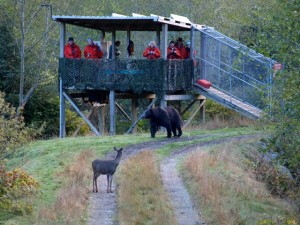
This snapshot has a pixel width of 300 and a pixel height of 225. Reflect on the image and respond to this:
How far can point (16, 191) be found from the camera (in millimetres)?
15414

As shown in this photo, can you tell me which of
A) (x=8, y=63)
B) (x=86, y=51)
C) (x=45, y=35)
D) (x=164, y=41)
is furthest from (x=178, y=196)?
(x=45, y=35)

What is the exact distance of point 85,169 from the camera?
18969 mm

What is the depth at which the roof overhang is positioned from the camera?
96.3 ft

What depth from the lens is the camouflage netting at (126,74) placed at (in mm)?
30672

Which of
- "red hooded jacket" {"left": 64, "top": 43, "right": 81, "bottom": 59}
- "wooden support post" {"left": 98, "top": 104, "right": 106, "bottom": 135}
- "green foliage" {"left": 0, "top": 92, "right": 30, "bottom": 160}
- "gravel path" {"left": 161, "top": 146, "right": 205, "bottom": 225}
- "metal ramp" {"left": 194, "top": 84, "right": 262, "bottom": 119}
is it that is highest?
"green foliage" {"left": 0, "top": 92, "right": 30, "bottom": 160}

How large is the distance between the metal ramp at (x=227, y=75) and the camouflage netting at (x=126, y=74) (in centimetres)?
130

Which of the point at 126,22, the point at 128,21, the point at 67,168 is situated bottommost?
the point at 67,168

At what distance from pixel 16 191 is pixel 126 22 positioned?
16948 millimetres

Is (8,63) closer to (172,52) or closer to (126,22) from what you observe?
(126,22)

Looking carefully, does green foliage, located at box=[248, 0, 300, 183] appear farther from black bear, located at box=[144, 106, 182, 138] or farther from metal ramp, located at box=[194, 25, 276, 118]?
metal ramp, located at box=[194, 25, 276, 118]

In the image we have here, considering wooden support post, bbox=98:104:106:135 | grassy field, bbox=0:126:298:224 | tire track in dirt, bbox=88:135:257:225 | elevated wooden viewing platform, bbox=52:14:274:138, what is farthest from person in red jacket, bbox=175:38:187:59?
tire track in dirt, bbox=88:135:257:225

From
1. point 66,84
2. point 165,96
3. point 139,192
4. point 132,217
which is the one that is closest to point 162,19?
point 165,96

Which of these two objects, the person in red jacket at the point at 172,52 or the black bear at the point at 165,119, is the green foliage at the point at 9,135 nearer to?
the black bear at the point at 165,119

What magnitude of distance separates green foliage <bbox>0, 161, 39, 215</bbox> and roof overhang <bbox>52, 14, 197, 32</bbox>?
14140mm
